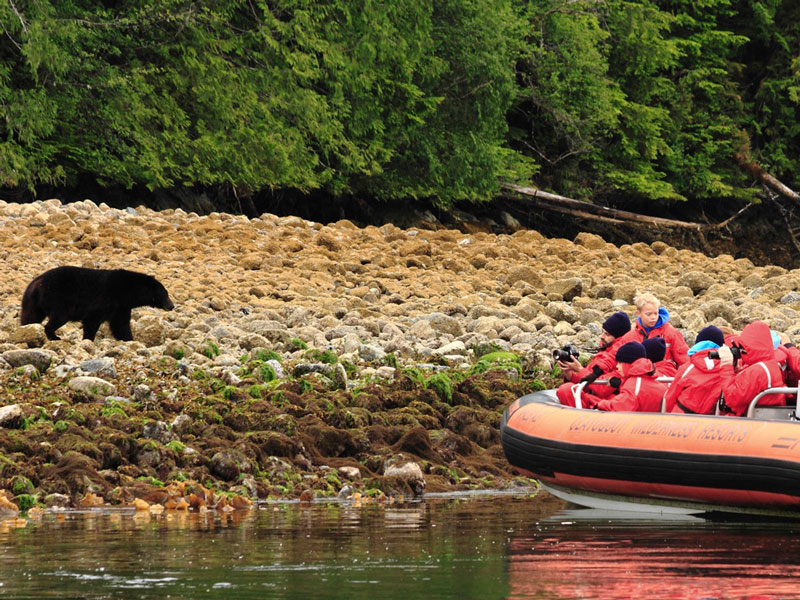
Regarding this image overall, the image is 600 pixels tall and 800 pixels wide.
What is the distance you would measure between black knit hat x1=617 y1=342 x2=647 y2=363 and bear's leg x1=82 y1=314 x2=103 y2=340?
6.15 m

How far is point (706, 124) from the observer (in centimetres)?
4353

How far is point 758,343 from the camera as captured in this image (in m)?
9.23

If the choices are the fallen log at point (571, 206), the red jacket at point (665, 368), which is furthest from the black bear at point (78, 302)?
the fallen log at point (571, 206)

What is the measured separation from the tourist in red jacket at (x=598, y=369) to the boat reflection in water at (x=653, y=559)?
1091 millimetres

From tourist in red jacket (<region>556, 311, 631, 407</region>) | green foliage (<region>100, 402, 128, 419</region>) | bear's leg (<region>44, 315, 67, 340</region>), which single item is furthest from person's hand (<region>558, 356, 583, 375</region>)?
bear's leg (<region>44, 315, 67, 340</region>)

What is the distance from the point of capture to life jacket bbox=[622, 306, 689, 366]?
1079 cm

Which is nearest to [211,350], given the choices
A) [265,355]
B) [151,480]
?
[265,355]

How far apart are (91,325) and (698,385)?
22.7 ft

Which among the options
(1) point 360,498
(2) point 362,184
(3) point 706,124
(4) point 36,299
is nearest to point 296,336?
(4) point 36,299

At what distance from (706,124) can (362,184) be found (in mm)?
13834

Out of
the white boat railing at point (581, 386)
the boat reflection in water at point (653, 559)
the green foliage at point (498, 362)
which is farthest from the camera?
the green foliage at point (498, 362)

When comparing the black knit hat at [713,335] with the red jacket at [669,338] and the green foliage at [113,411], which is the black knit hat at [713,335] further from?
the green foliage at [113,411]

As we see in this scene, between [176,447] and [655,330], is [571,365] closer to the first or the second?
[655,330]

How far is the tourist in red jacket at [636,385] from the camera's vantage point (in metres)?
9.88
